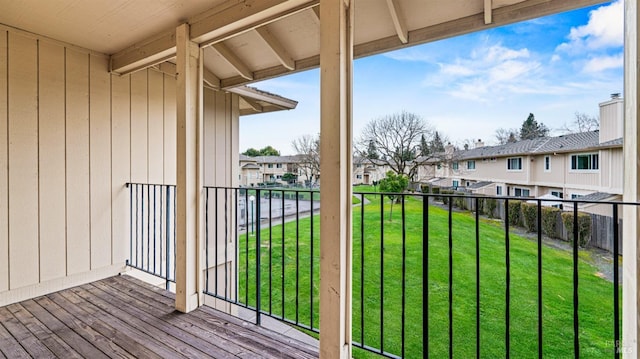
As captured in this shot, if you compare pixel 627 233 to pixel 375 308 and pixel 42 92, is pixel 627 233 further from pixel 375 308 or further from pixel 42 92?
pixel 42 92

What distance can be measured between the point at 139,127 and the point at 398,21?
2934mm

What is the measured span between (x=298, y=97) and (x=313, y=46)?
219 cm

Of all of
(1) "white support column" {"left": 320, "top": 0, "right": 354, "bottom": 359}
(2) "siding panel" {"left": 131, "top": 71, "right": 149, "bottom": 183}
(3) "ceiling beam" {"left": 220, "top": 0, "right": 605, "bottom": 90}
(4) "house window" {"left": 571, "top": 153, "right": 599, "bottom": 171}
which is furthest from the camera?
(2) "siding panel" {"left": 131, "top": 71, "right": 149, "bottom": 183}

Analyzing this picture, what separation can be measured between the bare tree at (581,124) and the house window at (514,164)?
0.54 m

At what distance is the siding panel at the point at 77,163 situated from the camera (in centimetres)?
264

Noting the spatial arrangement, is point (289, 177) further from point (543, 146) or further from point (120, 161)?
point (543, 146)

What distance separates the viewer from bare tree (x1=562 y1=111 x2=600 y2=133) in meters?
2.34

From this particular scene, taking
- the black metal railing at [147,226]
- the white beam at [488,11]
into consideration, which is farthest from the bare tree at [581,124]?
the black metal railing at [147,226]

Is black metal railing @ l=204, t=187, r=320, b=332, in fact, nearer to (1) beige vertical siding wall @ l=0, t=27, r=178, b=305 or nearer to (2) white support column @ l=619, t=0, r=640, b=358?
(1) beige vertical siding wall @ l=0, t=27, r=178, b=305

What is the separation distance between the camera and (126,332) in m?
1.91

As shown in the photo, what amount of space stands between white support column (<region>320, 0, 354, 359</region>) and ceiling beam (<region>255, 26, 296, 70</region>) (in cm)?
96

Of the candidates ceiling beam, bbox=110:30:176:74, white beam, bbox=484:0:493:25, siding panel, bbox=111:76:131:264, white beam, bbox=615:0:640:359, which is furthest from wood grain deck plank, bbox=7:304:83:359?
white beam, bbox=484:0:493:25

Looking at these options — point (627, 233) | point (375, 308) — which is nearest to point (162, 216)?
point (375, 308)

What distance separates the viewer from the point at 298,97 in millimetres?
4605
